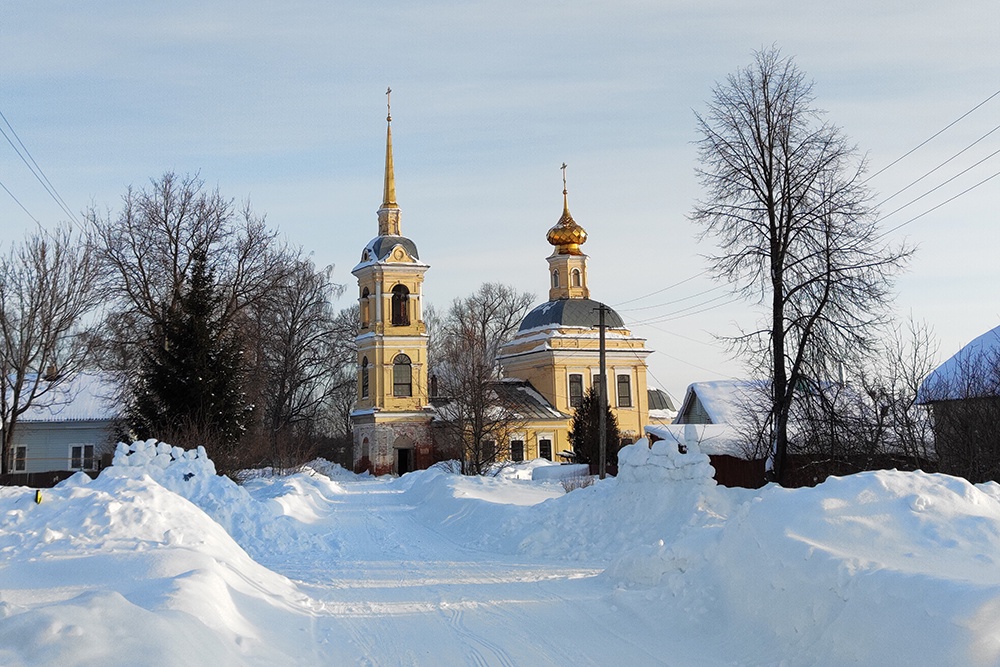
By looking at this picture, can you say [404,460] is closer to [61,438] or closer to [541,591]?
[61,438]

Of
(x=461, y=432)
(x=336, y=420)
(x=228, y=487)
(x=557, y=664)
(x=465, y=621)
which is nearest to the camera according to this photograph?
(x=557, y=664)

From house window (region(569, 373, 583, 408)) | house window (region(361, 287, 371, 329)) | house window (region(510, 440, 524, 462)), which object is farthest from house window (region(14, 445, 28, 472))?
house window (region(569, 373, 583, 408))

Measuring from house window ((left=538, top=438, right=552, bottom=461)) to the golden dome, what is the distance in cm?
1333

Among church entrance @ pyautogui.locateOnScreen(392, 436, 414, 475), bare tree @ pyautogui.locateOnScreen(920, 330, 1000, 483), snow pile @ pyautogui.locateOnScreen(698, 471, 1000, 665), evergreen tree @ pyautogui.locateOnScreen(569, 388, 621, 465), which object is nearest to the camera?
snow pile @ pyautogui.locateOnScreen(698, 471, 1000, 665)

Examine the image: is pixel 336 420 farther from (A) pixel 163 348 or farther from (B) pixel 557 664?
(B) pixel 557 664

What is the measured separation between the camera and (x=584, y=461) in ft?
148

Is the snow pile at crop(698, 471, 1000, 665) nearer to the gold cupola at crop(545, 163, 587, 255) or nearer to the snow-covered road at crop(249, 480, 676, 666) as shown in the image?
the snow-covered road at crop(249, 480, 676, 666)

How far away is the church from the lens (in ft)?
185

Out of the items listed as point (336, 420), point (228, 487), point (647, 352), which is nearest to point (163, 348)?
point (228, 487)

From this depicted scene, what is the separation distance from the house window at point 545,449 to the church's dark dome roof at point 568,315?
7648 millimetres

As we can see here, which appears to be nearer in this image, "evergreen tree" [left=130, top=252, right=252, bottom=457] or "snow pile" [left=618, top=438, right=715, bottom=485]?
"snow pile" [left=618, top=438, right=715, bottom=485]

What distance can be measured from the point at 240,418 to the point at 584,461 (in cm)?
1961

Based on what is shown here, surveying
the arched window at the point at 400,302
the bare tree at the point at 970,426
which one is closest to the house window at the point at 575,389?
the arched window at the point at 400,302

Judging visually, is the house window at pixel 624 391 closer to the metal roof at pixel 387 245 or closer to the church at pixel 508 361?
the church at pixel 508 361
